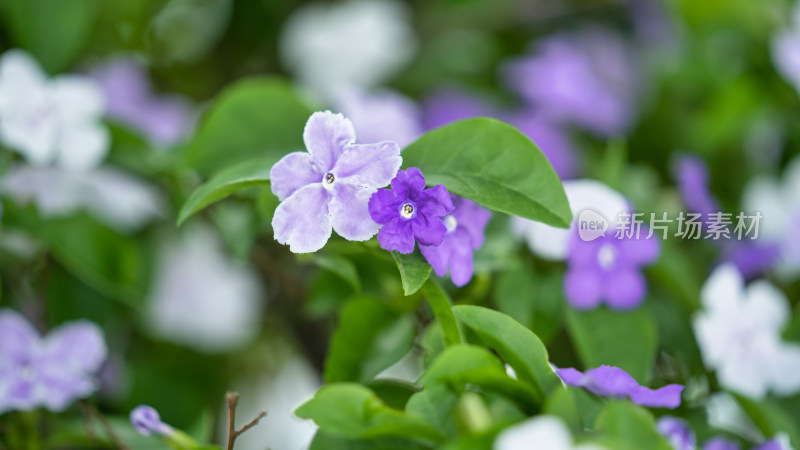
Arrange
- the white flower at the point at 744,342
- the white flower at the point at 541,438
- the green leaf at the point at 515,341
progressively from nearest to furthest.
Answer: the white flower at the point at 541,438 < the green leaf at the point at 515,341 < the white flower at the point at 744,342

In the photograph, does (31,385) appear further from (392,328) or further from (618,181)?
(618,181)

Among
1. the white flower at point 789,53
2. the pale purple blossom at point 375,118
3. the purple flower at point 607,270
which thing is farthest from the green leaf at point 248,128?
the white flower at point 789,53

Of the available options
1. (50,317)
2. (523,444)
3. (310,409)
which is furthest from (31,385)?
(523,444)

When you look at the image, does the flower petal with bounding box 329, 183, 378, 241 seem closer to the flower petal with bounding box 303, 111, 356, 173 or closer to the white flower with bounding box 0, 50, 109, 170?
the flower petal with bounding box 303, 111, 356, 173

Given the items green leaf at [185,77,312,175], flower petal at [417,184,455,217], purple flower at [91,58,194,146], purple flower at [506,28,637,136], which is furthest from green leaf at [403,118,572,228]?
purple flower at [506,28,637,136]

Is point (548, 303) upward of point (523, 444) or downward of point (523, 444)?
upward

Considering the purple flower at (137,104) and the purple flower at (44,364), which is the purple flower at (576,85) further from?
the purple flower at (44,364)

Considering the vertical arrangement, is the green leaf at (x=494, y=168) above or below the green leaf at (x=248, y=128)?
below
